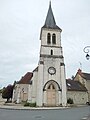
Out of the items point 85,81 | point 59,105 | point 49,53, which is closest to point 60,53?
point 49,53

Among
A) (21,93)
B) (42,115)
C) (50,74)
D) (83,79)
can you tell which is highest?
(83,79)

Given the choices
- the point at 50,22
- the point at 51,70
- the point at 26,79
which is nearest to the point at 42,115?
the point at 51,70

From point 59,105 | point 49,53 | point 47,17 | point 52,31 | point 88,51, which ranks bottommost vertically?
point 59,105

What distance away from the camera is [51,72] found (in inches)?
1224

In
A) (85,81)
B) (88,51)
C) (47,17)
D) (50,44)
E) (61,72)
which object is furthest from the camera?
(85,81)

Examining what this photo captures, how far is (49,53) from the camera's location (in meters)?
32.4

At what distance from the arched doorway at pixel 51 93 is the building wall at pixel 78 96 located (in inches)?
328

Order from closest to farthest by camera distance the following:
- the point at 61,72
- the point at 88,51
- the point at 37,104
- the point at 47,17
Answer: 1. the point at 88,51
2. the point at 37,104
3. the point at 61,72
4. the point at 47,17

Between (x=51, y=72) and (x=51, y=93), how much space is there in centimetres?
369

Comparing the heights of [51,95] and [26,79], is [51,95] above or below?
below

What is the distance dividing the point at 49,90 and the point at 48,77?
227 centimetres

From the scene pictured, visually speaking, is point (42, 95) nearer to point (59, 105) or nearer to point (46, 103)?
point (46, 103)

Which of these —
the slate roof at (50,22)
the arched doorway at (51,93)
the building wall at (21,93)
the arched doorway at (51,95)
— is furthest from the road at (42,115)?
the building wall at (21,93)

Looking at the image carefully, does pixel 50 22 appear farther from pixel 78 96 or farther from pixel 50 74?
pixel 78 96
